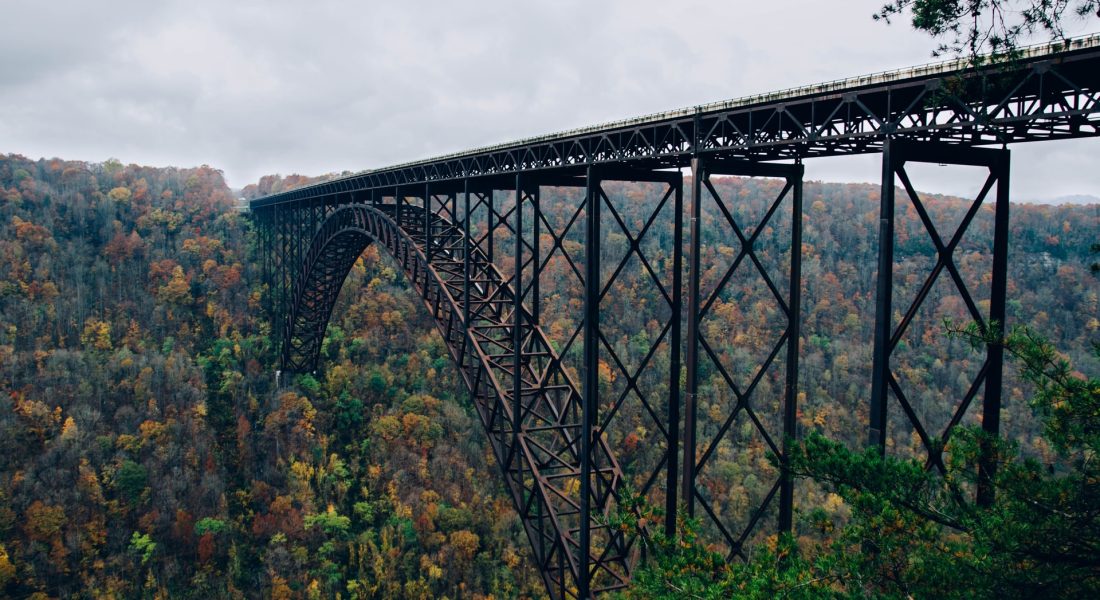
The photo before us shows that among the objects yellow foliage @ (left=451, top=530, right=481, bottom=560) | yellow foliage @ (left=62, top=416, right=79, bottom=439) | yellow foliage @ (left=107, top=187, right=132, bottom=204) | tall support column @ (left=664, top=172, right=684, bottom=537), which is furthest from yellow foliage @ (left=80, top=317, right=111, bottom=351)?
tall support column @ (left=664, top=172, right=684, bottom=537)

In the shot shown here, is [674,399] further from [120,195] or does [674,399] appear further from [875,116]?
[120,195]

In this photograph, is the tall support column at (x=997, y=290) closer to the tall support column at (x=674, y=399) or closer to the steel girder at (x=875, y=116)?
the steel girder at (x=875, y=116)

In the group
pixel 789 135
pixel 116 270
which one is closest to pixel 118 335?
pixel 116 270

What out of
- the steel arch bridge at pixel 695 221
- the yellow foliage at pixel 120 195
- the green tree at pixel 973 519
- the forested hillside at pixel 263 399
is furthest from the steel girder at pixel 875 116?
the yellow foliage at pixel 120 195

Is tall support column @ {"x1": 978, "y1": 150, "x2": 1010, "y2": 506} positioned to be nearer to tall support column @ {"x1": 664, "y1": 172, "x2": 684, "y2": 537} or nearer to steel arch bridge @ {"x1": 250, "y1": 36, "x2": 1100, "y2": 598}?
steel arch bridge @ {"x1": 250, "y1": 36, "x2": 1100, "y2": 598}

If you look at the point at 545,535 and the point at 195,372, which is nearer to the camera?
the point at 545,535

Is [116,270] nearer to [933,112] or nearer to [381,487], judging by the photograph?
[381,487]
